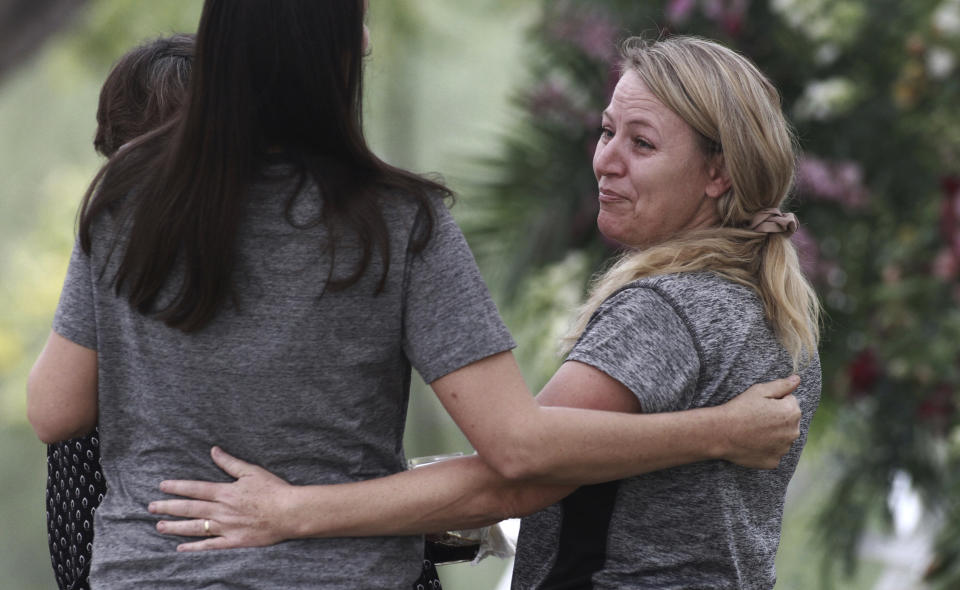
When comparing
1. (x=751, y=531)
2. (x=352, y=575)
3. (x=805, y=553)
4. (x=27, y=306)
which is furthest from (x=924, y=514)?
(x=27, y=306)

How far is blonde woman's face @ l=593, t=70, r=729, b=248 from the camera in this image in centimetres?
175

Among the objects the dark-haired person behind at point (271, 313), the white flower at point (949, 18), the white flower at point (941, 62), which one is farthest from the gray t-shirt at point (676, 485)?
the white flower at point (941, 62)

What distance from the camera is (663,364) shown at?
1.54m

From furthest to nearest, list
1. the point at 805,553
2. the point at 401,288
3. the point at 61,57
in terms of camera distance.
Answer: the point at 61,57 < the point at 805,553 < the point at 401,288

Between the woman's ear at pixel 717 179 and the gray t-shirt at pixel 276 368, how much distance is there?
1.63ft

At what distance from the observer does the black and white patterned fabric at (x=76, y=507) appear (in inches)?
64.7

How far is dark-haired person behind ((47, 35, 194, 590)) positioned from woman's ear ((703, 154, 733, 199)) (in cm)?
75

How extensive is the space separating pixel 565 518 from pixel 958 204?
2.68 m

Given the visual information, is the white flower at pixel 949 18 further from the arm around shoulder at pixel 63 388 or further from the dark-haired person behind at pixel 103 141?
the arm around shoulder at pixel 63 388

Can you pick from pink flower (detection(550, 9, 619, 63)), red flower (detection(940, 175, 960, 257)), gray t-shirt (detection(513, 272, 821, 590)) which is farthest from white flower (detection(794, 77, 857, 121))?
gray t-shirt (detection(513, 272, 821, 590))

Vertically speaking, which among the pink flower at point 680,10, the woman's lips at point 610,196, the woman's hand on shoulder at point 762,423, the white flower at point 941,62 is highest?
the pink flower at point 680,10

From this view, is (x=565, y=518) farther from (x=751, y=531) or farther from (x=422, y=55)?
(x=422, y=55)

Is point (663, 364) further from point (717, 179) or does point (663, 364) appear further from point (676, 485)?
point (717, 179)

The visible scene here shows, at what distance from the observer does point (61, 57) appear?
8477 mm
